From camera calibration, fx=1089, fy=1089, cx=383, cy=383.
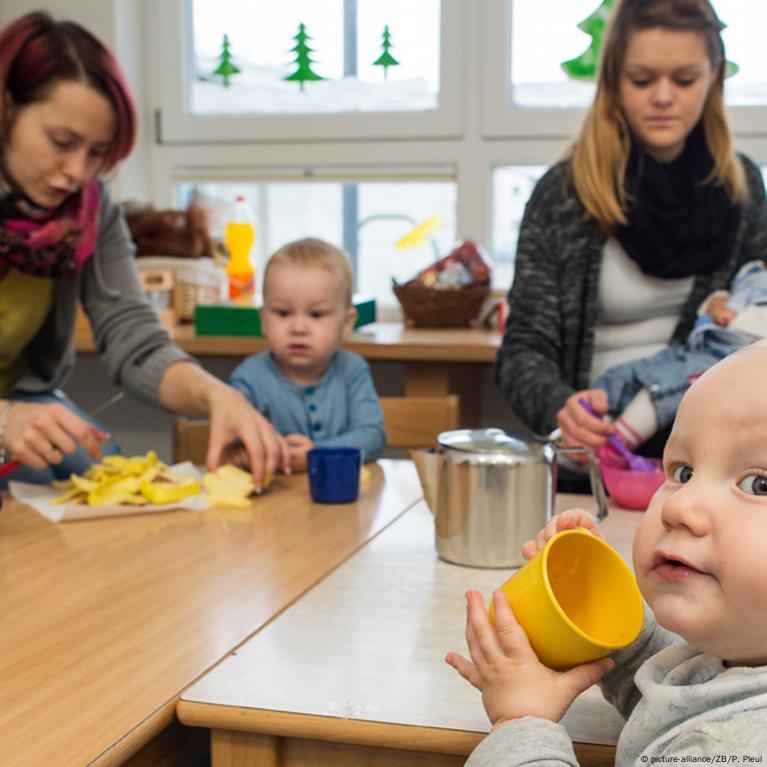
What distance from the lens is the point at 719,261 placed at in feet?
6.60

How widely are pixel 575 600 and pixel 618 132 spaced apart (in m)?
1.35

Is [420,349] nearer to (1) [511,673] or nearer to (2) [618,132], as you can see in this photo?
(2) [618,132]

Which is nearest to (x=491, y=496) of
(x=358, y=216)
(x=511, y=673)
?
(x=511, y=673)

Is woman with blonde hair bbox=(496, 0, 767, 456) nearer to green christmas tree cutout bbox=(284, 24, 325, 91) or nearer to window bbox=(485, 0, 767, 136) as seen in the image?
window bbox=(485, 0, 767, 136)

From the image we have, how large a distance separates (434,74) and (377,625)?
8.22 feet

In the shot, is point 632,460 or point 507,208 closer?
point 632,460

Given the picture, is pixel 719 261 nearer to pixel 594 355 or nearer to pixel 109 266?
pixel 594 355

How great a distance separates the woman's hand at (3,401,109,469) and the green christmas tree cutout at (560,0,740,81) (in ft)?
6.44

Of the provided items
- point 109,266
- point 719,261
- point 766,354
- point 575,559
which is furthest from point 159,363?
point 766,354

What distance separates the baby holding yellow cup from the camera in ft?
2.17

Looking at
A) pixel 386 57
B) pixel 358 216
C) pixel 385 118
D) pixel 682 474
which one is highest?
pixel 386 57

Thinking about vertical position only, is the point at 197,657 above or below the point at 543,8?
below

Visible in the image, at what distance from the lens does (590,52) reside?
2.97 metres

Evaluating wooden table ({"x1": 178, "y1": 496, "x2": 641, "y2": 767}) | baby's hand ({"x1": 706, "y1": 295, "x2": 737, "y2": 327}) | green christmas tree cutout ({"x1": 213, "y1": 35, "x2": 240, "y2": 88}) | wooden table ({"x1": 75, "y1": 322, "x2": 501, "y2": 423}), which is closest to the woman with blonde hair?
baby's hand ({"x1": 706, "y1": 295, "x2": 737, "y2": 327})
